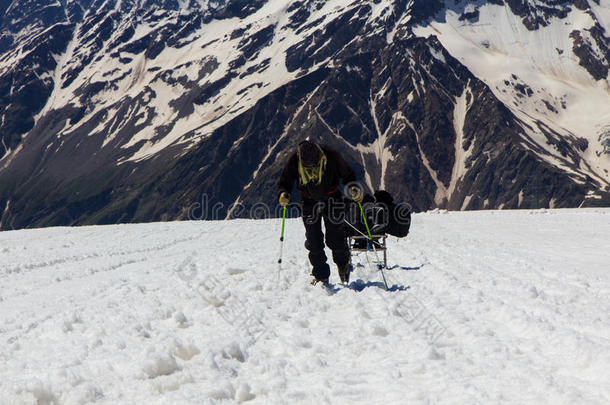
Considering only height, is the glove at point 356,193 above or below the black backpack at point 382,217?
above

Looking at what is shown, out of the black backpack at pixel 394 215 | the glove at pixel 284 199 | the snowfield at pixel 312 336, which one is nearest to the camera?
the snowfield at pixel 312 336

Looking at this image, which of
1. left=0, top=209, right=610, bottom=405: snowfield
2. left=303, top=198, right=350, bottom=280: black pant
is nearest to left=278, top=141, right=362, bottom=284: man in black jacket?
left=303, top=198, right=350, bottom=280: black pant

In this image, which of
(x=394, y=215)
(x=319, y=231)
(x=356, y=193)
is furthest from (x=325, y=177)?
(x=394, y=215)

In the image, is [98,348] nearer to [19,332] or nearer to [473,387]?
[19,332]

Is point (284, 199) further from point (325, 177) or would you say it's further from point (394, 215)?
point (394, 215)

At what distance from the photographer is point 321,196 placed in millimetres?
9203

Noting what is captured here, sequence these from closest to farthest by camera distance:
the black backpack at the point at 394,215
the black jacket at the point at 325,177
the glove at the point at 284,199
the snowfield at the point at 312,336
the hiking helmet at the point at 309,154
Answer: the snowfield at the point at 312,336
the hiking helmet at the point at 309,154
the black jacket at the point at 325,177
the glove at the point at 284,199
the black backpack at the point at 394,215

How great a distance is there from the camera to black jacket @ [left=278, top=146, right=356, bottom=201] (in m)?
9.20

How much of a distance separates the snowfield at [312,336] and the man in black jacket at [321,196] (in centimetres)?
56

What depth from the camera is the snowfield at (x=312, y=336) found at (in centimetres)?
410

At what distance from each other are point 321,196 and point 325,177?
37 centimetres

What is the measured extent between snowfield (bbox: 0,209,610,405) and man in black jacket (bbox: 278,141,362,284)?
564 millimetres

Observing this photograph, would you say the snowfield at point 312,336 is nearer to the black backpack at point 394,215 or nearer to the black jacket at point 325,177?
the black backpack at point 394,215

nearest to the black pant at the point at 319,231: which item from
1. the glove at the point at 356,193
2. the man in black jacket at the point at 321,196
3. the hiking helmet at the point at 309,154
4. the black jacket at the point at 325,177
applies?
the man in black jacket at the point at 321,196
